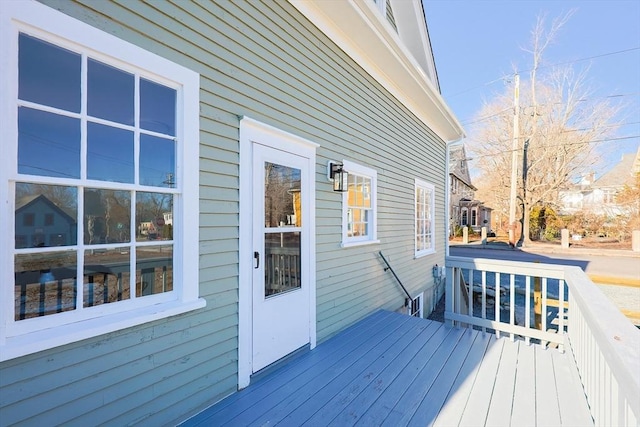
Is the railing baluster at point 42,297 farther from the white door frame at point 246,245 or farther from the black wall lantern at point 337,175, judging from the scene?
the black wall lantern at point 337,175

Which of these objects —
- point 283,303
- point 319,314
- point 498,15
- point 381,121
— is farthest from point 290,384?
point 498,15

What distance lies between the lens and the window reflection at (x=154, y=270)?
183 cm

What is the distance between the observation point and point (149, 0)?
1823 millimetres

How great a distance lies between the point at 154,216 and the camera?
1900 millimetres

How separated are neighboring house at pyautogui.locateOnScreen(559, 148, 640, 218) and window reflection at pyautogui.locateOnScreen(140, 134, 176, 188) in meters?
20.0

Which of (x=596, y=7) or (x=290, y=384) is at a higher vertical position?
(x=596, y=7)

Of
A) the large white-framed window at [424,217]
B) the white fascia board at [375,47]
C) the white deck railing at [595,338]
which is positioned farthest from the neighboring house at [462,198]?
the white deck railing at [595,338]

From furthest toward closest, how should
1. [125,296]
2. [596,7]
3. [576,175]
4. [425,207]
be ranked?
[576,175], [596,7], [425,207], [125,296]

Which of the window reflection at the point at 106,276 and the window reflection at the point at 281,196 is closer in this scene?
the window reflection at the point at 106,276

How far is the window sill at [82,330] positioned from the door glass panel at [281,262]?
0.79 m

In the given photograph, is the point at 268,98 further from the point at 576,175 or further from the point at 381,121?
the point at 576,175

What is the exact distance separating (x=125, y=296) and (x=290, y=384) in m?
1.44

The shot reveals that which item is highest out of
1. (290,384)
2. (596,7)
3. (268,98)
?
(596,7)

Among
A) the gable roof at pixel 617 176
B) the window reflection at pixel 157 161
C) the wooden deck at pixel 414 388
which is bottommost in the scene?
the wooden deck at pixel 414 388
